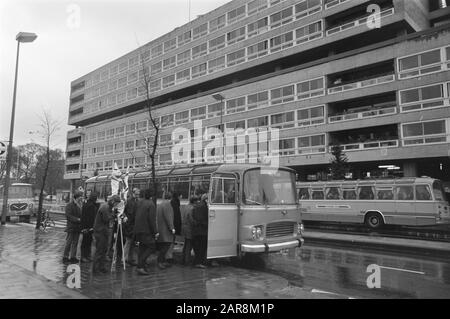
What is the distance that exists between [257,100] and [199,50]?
15327 millimetres

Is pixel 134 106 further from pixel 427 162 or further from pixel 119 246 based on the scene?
pixel 119 246

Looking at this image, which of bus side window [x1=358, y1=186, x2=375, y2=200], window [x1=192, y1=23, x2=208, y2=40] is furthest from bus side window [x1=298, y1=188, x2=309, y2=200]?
window [x1=192, y1=23, x2=208, y2=40]

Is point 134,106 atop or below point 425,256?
atop

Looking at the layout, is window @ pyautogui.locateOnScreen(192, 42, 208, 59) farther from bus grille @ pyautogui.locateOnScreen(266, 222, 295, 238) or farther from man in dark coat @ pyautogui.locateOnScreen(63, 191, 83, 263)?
bus grille @ pyautogui.locateOnScreen(266, 222, 295, 238)

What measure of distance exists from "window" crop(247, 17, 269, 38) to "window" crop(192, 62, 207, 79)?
898 centimetres

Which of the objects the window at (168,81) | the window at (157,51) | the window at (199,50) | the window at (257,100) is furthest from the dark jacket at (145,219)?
the window at (157,51)

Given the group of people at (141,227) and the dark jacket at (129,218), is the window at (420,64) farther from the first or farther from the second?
the dark jacket at (129,218)

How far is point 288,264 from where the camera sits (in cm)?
1105

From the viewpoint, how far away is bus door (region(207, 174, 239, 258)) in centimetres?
991

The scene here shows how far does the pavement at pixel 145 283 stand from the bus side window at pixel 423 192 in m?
13.6

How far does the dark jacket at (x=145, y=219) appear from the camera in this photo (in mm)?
8922

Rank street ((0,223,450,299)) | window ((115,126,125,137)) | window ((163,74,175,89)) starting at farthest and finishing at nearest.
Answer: window ((115,126,125,137)) < window ((163,74,175,89)) < street ((0,223,450,299))
